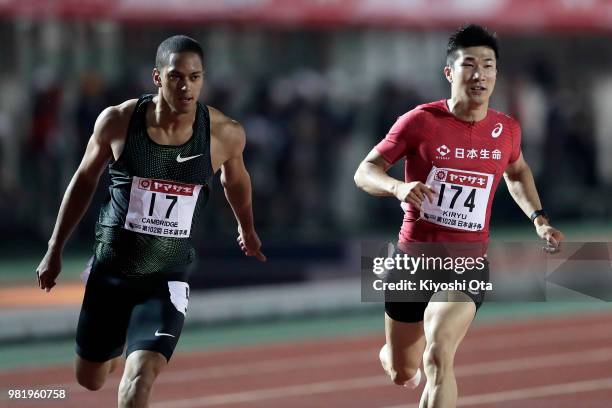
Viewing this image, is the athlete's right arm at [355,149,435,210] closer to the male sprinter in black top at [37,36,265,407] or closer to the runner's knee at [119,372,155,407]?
the male sprinter in black top at [37,36,265,407]

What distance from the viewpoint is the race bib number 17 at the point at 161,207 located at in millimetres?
5949

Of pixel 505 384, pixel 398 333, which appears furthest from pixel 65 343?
pixel 398 333

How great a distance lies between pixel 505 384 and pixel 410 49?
32.6 ft

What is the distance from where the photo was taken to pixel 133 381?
5.57m

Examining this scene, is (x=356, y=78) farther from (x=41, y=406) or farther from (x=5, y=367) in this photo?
(x=41, y=406)

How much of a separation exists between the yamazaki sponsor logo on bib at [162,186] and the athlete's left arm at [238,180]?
0.30m

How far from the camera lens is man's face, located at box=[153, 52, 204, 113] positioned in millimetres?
5801

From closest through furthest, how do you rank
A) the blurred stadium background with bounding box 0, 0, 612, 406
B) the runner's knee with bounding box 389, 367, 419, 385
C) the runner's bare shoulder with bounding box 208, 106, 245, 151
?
the runner's bare shoulder with bounding box 208, 106, 245, 151 < the runner's knee with bounding box 389, 367, 419, 385 < the blurred stadium background with bounding box 0, 0, 612, 406

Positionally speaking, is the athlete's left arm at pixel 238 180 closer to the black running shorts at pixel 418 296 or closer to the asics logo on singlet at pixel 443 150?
the black running shorts at pixel 418 296

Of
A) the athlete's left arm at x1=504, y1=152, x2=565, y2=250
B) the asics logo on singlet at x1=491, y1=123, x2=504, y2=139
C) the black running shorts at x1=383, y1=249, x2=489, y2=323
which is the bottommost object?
the black running shorts at x1=383, y1=249, x2=489, y2=323

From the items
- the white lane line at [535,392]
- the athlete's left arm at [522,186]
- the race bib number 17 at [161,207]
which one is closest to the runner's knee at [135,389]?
the race bib number 17 at [161,207]

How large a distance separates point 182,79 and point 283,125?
1065cm

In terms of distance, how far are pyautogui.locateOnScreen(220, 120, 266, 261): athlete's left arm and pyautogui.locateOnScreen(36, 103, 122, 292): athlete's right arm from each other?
20.4 inches

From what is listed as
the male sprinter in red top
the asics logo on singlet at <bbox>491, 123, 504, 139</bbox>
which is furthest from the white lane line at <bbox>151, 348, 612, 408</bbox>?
the asics logo on singlet at <bbox>491, 123, 504, 139</bbox>
